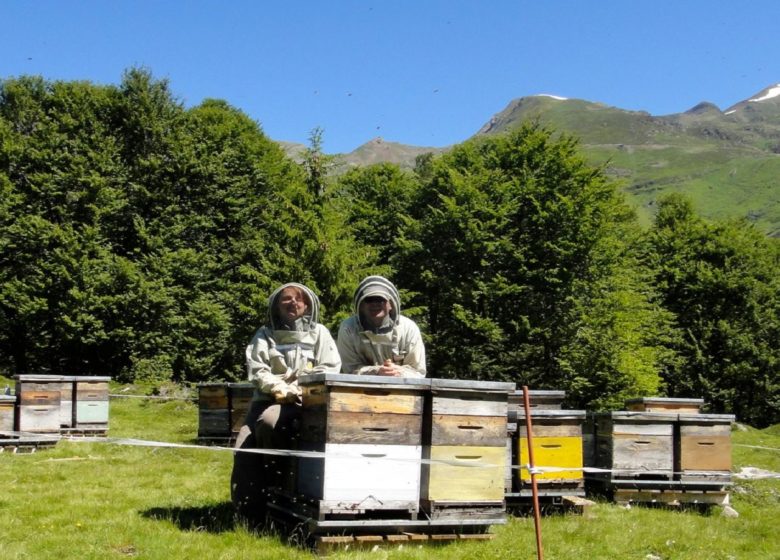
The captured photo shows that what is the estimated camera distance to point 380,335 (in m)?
7.17

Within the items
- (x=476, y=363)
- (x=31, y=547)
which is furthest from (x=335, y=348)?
(x=476, y=363)

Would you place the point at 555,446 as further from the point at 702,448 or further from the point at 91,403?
the point at 91,403

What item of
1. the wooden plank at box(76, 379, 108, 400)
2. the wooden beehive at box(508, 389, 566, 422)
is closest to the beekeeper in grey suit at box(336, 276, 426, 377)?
the wooden beehive at box(508, 389, 566, 422)

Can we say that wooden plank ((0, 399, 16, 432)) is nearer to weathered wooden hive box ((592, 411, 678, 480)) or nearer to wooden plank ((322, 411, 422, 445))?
wooden plank ((322, 411, 422, 445))

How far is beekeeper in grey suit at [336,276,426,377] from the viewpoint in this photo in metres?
7.11

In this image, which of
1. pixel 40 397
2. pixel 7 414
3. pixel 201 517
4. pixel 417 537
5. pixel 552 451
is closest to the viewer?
pixel 417 537

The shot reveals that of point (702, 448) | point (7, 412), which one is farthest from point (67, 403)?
point (702, 448)

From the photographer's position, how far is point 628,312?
1197 inches

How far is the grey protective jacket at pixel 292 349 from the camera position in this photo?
7051 millimetres

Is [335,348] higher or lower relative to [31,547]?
higher

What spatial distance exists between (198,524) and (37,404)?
29.1ft

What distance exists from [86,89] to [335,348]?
28711 millimetres

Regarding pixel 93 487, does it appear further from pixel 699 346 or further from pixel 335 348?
pixel 699 346

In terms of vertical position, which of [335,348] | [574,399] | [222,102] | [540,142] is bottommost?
[574,399]
